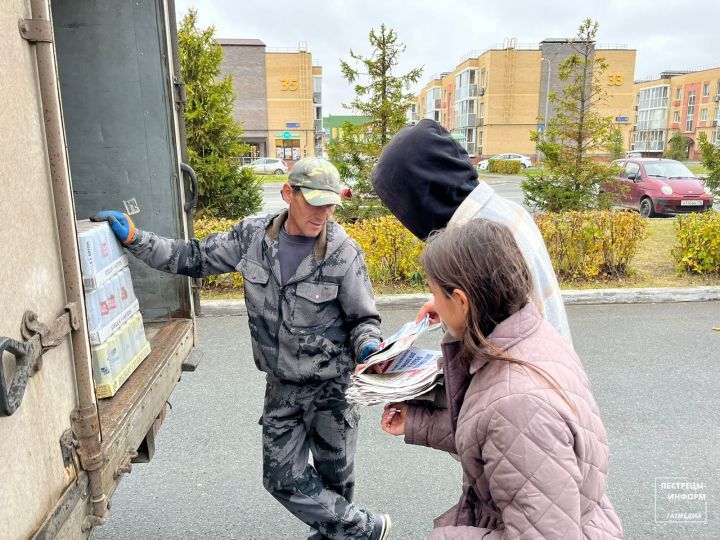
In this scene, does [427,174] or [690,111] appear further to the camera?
[690,111]

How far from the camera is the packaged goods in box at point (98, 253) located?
2141mm

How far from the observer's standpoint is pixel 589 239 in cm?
745

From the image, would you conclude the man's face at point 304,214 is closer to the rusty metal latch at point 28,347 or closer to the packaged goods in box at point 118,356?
the packaged goods in box at point 118,356

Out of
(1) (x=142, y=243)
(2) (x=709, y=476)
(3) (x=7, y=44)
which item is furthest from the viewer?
(2) (x=709, y=476)

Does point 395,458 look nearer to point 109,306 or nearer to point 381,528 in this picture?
point 381,528

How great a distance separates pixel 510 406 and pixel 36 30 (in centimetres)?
141

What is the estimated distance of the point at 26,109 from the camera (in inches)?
54.5

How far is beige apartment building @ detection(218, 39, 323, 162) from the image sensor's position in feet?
178

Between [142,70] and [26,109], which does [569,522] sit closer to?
[26,109]

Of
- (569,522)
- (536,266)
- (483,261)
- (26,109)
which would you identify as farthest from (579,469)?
(26,109)

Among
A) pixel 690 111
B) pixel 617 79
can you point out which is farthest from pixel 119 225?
pixel 690 111

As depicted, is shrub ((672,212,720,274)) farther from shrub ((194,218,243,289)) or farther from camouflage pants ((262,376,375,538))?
camouflage pants ((262,376,375,538))

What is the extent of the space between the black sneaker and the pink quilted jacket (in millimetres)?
1262

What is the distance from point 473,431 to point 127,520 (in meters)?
2.54
